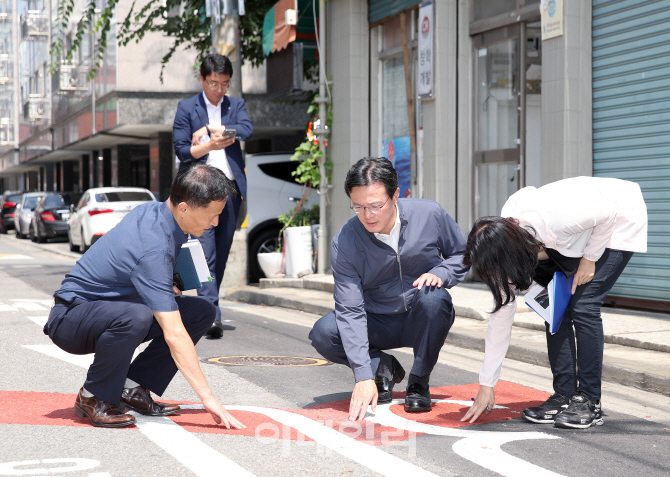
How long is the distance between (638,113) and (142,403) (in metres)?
5.88

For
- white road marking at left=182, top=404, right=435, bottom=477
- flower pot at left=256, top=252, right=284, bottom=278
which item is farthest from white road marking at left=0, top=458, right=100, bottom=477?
flower pot at left=256, top=252, right=284, bottom=278

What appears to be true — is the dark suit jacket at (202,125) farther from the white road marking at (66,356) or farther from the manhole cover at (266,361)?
the white road marking at (66,356)

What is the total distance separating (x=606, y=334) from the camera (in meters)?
6.71

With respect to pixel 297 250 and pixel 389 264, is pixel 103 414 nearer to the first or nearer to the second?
pixel 389 264

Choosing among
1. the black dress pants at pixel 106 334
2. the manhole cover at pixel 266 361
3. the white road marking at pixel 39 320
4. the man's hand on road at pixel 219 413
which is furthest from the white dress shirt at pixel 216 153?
the man's hand on road at pixel 219 413

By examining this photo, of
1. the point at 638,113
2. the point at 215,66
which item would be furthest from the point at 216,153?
the point at 638,113

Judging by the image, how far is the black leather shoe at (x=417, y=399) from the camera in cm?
446

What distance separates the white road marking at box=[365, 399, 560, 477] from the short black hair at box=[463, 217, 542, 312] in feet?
2.08

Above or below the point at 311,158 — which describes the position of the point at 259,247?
below

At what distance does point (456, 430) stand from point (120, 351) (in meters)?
1.67

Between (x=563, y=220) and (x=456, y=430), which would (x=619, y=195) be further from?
(x=456, y=430)

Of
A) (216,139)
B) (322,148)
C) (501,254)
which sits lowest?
(501,254)

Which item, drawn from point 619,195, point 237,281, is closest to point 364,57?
point 237,281

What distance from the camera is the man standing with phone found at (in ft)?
22.6
